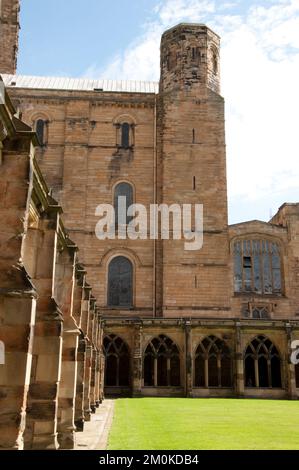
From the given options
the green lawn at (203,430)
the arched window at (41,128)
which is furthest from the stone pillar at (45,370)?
the arched window at (41,128)

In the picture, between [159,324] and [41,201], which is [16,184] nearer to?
[41,201]

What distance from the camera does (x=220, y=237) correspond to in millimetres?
32719

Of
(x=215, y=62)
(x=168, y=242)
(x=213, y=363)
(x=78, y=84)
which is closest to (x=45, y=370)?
(x=213, y=363)

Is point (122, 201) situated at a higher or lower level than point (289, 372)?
higher

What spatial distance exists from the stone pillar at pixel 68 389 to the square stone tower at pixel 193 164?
1901 centimetres

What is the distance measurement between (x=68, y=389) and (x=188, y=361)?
1595 cm

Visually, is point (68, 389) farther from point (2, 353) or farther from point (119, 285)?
point (119, 285)

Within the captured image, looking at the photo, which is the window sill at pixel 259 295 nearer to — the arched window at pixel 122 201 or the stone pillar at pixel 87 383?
the arched window at pixel 122 201

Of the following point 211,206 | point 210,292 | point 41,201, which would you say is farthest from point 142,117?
point 41,201

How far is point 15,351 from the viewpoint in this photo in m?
7.99

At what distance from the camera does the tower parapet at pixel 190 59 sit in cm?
3541

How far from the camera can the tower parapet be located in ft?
116

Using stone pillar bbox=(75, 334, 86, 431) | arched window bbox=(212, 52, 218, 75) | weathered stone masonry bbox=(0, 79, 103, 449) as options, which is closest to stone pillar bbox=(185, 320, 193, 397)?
stone pillar bbox=(75, 334, 86, 431)

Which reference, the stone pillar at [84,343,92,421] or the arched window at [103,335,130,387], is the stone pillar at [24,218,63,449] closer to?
the stone pillar at [84,343,92,421]
